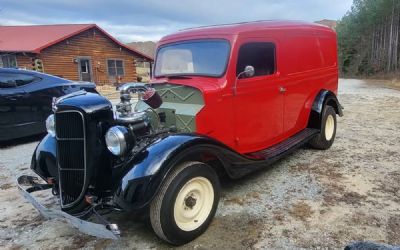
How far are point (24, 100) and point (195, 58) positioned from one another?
4544mm

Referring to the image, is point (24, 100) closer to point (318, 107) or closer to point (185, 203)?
point (185, 203)

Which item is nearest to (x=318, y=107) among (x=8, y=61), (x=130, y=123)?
(x=130, y=123)

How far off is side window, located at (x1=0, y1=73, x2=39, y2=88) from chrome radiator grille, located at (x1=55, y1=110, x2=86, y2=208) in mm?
4594

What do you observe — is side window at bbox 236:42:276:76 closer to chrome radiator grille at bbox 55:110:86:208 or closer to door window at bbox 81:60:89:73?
chrome radiator grille at bbox 55:110:86:208

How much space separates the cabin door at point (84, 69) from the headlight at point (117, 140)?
73.2ft

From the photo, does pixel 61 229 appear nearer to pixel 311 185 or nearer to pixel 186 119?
pixel 186 119

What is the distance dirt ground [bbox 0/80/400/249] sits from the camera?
3.22m

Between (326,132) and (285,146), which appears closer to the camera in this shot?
(285,146)

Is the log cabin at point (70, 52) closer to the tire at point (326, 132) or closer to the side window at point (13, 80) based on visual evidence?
the side window at point (13, 80)

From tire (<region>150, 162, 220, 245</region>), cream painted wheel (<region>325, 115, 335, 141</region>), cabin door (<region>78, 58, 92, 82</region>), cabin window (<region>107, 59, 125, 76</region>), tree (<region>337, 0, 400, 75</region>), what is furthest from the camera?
tree (<region>337, 0, 400, 75</region>)

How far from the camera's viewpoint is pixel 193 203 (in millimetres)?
3273

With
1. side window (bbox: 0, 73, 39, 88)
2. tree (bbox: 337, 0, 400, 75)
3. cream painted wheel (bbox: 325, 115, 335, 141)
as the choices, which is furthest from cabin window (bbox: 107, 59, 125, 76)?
tree (bbox: 337, 0, 400, 75)

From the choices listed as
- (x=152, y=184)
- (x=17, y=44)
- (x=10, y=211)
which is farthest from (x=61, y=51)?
(x=152, y=184)

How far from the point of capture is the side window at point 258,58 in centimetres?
424
